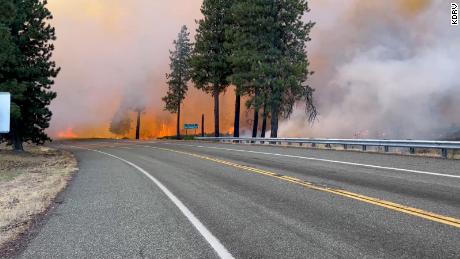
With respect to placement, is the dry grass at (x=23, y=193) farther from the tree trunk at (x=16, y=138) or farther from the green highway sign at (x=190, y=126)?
the green highway sign at (x=190, y=126)

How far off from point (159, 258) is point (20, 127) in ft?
92.0

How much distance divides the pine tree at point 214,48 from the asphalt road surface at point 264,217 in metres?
39.7

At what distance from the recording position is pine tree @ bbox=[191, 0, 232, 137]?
5234 cm

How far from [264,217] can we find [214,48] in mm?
46804

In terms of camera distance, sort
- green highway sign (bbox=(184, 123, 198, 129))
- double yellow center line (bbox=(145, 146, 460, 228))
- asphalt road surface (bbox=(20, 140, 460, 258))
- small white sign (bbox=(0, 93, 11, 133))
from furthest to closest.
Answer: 1. green highway sign (bbox=(184, 123, 198, 129))
2. small white sign (bbox=(0, 93, 11, 133))
3. double yellow center line (bbox=(145, 146, 460, 228))
4. asphalt road surface (bbox=(20, 140, 460, 258))

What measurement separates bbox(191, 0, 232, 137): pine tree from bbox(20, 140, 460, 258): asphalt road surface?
3971 cm

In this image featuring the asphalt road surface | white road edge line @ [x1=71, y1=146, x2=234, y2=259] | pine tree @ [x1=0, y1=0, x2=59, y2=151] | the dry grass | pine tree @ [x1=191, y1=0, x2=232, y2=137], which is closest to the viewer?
white road edge line @ [x1=71, y1=146, x2=234, y2=259]

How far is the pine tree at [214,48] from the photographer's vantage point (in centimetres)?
5234

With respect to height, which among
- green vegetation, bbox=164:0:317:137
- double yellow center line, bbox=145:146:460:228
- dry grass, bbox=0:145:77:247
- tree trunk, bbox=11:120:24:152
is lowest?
dry grass, bbox=0:145:77:247

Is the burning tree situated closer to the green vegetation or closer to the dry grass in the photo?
the green vegetation

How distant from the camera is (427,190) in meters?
9.71

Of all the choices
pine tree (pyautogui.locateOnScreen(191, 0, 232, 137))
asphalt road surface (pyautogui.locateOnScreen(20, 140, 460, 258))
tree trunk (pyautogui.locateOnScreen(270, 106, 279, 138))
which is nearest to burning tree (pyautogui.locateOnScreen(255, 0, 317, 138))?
tree trunk (pyautogui.locateOnScreen(270, 106, 279, 138))

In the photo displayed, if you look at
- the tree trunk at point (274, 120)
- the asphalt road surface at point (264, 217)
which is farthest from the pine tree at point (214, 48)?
the asphalt road surface at point (264, 217)

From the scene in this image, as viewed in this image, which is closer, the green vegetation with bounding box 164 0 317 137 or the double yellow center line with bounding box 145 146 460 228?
the double yellow center line with bounding box 145 146 460 228
